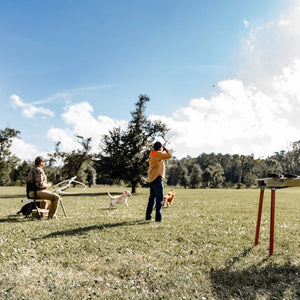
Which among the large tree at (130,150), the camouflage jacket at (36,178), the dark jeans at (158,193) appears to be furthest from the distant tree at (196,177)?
the camouflage jacket at (36,178)

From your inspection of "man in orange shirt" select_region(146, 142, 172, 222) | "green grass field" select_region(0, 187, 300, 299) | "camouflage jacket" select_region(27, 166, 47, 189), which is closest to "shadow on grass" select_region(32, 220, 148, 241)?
"green grass field" select_region(0, 187, 300, 299)

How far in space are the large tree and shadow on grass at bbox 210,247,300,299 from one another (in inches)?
1107

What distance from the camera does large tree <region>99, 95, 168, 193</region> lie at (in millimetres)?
33156

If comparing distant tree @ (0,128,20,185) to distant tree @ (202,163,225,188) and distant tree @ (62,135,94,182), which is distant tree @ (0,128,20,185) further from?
distant tree @ (202,163,225,188)

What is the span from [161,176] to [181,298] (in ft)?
19.1

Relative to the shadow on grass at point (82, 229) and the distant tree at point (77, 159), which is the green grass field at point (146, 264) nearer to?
the shadow on grass at point (82, 229)

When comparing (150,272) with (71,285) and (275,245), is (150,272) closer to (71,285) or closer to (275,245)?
(71,285)

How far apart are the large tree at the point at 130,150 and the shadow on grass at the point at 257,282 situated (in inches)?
1107

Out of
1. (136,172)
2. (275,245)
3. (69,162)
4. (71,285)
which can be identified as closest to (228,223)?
(275,245)

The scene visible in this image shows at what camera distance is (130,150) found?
34.2 m

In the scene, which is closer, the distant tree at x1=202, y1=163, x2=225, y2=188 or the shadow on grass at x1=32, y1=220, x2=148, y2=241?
the shadow on grass at x1=32, y1=220, x2=148, y2=241

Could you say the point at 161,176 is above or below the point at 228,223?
above

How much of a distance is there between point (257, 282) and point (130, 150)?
3017 cm

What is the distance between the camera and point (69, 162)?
190 ft
